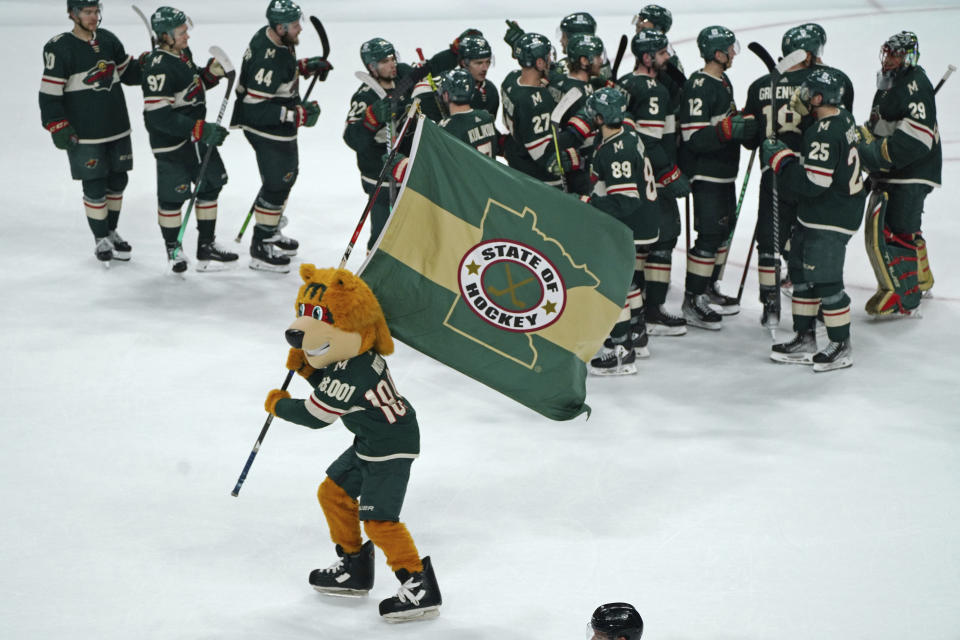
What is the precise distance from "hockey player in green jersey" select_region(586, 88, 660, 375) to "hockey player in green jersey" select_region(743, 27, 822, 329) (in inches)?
35.5

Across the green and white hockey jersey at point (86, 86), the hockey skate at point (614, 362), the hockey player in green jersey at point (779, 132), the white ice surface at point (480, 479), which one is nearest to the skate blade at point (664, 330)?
the white ice surface at point (480, 479)

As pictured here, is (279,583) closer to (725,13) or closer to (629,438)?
(629,438)

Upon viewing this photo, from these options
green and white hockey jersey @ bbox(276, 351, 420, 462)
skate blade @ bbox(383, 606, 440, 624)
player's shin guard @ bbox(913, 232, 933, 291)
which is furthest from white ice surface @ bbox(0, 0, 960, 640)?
green and white hockey jersey @ bbox(276, 351, 420, 462)

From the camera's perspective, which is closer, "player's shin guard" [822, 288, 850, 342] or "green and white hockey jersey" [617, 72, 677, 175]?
"player's shin guard" [822, 288, 850, 342]

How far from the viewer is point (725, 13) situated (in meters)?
14.4

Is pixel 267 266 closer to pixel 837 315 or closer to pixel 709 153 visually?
pixel 709 153

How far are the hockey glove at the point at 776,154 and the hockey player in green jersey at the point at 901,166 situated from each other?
0.81 m

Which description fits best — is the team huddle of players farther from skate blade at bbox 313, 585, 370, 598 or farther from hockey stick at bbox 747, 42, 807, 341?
skate blade at bbox 313, 585, 370, 598

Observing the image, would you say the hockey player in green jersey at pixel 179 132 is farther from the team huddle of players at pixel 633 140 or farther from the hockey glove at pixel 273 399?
the hockey glove at pixel 273 399

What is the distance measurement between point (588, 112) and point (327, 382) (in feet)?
8.79

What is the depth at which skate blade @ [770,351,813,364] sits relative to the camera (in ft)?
21.8

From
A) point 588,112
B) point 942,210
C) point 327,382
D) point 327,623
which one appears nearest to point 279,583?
point 327,623

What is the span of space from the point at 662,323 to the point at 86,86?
397cm

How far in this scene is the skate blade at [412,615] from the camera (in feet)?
13.8
